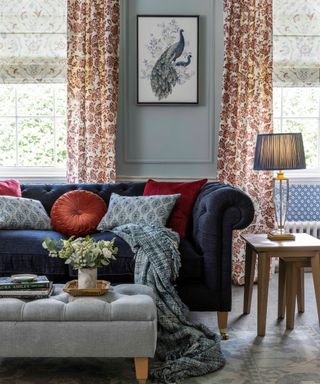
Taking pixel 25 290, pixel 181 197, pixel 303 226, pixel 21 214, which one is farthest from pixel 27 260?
pixel 303 226

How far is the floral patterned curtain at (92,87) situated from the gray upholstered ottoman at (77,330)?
2.40 metres

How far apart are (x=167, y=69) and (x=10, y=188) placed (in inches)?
68.0

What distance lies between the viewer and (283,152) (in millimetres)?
3982

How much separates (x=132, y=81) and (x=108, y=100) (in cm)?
30

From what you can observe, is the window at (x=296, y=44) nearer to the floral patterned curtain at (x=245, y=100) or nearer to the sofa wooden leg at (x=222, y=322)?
the floral patterned curtain at (x=245, y=100)

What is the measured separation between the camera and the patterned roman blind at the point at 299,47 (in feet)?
17.8

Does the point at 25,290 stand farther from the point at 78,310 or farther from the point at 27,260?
the point at 27,260

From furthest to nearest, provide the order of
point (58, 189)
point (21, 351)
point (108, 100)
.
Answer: point (108, 100) → point (58, 189) → point (21, 351)

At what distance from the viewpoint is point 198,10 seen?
5309 millimetres

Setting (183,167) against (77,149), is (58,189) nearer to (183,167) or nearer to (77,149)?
(77,149)

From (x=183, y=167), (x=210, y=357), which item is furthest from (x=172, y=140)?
(x=210, y=357)

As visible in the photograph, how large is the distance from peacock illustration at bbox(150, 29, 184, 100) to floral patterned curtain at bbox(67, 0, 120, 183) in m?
0.34

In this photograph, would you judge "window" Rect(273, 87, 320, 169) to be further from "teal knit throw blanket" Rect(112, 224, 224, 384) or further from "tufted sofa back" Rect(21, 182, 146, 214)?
"teal knit throw blanket" Rect(112, 224, 224, 384)

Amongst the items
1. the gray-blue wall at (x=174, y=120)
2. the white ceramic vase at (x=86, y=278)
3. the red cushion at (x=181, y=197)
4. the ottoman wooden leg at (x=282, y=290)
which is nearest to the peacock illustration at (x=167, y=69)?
the gray-blue wall at (x=174, y=120)
